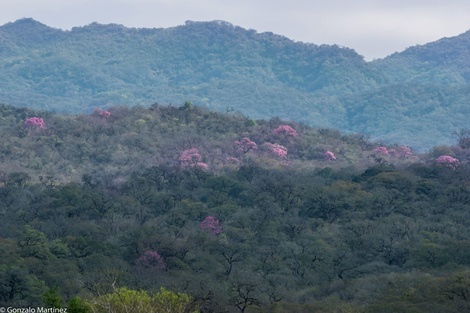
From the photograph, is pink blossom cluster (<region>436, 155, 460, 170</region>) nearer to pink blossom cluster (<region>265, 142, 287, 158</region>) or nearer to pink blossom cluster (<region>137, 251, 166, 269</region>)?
pink blossom cluster (<region>265, 142, 287, 158</region>)

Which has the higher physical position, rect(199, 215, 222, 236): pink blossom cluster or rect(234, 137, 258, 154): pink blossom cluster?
rect(234, 137, 258, 154): pink blossom cluster

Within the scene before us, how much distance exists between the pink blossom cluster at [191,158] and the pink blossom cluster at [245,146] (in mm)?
4416

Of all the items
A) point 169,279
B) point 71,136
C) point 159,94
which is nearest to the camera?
point 169,279

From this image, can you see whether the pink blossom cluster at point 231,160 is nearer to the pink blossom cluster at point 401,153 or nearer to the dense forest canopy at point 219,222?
the dense forest canopy at point 219,222

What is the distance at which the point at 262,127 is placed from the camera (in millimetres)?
86250

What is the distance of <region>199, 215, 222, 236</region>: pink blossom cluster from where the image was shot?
5259 centimetres

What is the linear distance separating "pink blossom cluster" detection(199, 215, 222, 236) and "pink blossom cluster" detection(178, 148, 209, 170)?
18830 mm

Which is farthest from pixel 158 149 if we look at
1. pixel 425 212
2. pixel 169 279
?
pixel 169 279

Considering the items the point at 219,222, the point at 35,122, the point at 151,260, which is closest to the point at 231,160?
the point at 35,122

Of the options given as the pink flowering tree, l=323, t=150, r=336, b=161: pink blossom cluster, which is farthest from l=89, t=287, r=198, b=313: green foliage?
l=323, t=150, r=336, b=161: pink blossom cluster

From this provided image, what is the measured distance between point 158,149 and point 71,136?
690cm

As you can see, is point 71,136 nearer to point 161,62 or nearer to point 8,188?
point 8,188

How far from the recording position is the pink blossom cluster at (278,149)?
78.7 meters

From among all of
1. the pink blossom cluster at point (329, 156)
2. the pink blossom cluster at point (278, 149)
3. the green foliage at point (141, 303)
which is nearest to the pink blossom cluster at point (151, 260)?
the green foliage at point (141, 303)
